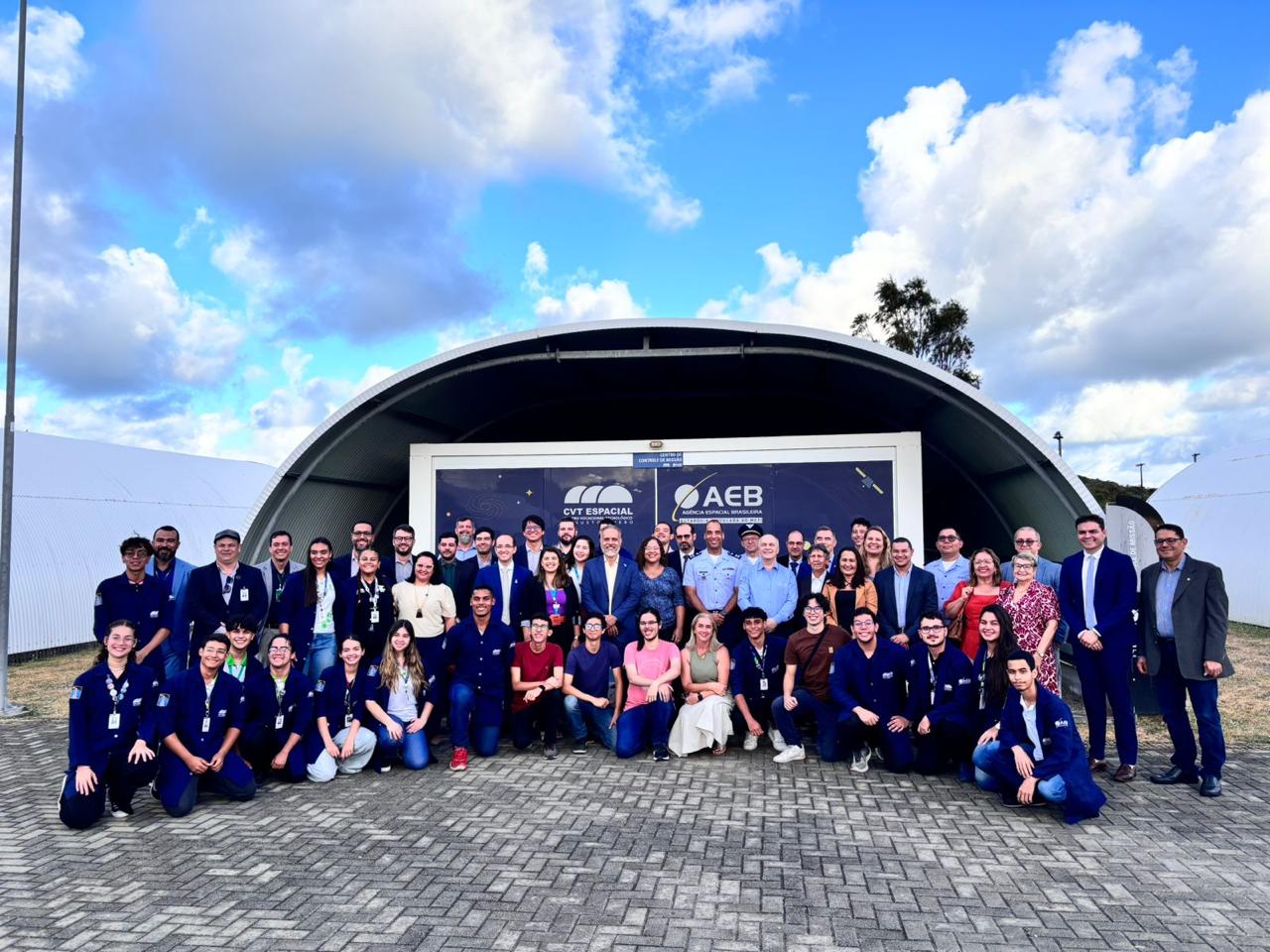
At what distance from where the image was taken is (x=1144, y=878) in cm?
389

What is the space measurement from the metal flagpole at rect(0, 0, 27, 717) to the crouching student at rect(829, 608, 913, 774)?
24.9ft

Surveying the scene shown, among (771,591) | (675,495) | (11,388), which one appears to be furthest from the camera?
(675,495)

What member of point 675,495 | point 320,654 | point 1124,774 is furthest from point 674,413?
point 1124,774

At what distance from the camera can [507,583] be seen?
6820mm

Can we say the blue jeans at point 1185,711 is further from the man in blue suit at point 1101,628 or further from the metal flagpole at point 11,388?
the metal flagpole at point 11,388

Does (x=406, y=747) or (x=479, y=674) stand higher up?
(x=479, y=674)

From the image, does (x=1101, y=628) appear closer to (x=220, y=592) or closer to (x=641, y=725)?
(x=641, y=725)

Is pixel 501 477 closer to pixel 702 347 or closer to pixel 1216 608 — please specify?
pixel 702 347

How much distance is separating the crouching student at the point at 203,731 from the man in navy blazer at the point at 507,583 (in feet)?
6.27

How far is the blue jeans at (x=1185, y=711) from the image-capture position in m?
5.25

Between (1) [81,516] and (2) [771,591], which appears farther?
(1) [81,516]

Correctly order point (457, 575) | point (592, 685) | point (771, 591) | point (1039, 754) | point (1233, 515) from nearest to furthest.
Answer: point (1039, 754), point (592, 685), point (771, 591), point (457, 575), point (1233, 515)

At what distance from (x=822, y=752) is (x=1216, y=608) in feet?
8.56

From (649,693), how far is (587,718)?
0.59m
